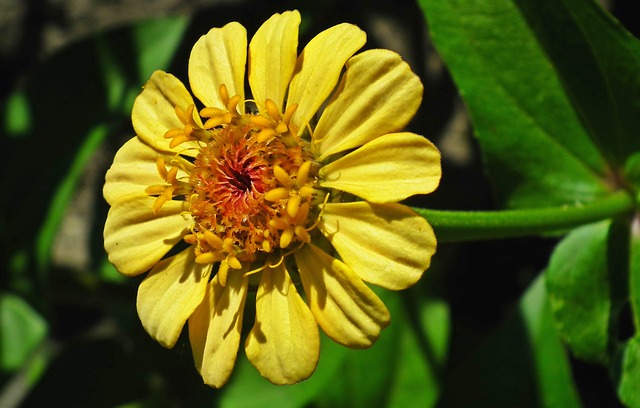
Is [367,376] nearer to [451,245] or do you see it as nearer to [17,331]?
[451,245]

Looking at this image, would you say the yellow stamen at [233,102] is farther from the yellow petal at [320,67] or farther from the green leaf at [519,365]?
the green leaf at [519,365]

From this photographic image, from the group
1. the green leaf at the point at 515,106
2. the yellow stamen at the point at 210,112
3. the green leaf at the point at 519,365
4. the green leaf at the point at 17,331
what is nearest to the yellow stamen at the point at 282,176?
the yellow stamen at the point at 210,112

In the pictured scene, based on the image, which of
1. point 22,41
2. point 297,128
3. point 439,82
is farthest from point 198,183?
point 22,41

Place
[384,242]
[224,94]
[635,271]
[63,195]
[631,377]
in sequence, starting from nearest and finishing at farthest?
[384,242]
[224,94]
[631,377]
[635,271]
[63,195]

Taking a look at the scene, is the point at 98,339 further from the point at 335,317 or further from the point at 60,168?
the point at 335,317

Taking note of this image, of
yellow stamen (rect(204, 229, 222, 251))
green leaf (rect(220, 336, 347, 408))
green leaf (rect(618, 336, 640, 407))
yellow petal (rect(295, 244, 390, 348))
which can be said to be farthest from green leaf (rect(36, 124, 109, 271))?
green leaf (rect(618, 336, 640, 407))

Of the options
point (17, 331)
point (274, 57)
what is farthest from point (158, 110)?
point (17, 331)

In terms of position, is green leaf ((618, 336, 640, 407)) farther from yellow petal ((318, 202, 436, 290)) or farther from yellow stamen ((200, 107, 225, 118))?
yellow stamen ((200, 107, 225, 118))
